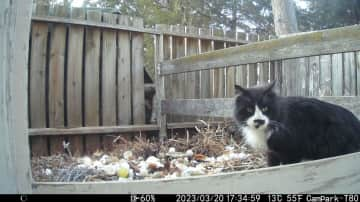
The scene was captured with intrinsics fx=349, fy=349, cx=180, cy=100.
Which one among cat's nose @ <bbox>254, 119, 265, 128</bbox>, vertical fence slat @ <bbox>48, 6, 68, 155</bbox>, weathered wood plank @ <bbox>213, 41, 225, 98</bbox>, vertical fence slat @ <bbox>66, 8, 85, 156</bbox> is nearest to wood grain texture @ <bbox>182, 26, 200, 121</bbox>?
weathered wood plank @ <bbox>213, 41, 225, 98</bbox>

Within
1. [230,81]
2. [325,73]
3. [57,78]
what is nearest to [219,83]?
[230,81]

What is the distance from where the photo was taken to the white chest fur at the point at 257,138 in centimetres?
233

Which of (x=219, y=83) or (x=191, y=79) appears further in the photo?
(x=219, y=83)

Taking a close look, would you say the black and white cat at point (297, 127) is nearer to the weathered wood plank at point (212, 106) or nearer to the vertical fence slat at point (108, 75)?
the weathered wood plank at point (212, 106)

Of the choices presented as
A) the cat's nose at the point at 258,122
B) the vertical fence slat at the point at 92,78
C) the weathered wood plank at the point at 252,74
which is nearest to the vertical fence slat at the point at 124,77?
the vertical fence slat at the point at 92,78

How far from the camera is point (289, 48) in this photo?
262 cm

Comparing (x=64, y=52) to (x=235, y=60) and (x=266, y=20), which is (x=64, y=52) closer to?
(x=235, y=60)

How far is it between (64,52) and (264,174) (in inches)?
129

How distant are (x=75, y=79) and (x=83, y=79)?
0.32ft

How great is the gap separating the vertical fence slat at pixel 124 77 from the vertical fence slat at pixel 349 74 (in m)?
3.17

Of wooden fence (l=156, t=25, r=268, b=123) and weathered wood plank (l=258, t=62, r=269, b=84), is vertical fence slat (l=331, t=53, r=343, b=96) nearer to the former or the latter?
weathered wood plank (l=258, t=62, r=269, b=84)

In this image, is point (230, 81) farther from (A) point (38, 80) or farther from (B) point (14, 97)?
(B) point (14, 97)

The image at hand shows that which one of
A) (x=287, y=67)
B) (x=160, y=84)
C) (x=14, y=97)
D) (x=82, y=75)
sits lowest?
(x=14, y=97)

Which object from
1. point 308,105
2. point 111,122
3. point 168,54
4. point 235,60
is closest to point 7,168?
point 308,105
